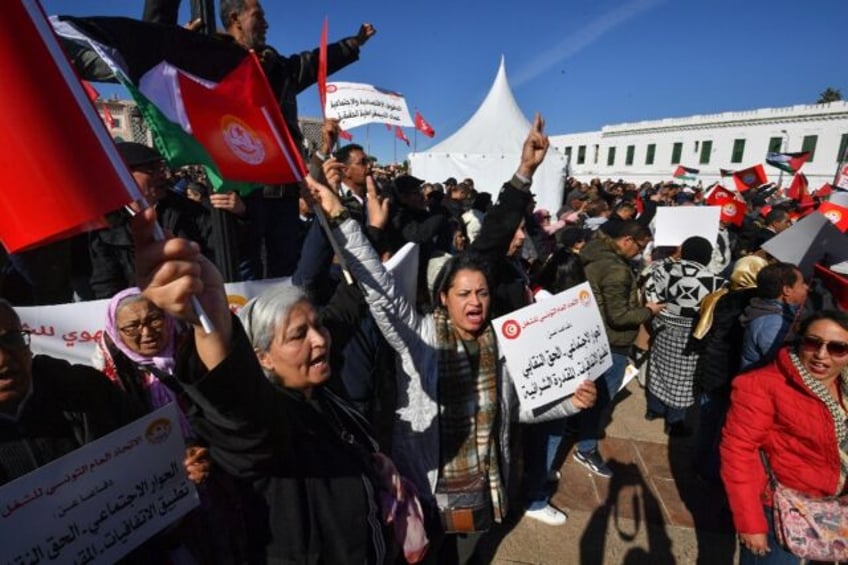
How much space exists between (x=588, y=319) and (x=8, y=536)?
227 centimetres

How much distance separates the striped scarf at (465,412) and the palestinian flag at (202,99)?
3.30 ft

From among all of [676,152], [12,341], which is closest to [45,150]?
[12,341]

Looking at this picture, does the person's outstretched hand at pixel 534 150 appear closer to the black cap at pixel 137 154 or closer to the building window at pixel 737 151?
the black cap at pixel 137 154

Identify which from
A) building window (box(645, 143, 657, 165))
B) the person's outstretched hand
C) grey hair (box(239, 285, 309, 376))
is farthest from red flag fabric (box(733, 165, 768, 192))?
building window (box(645, 143, 657, 165))

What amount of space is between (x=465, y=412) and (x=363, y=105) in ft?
13.8

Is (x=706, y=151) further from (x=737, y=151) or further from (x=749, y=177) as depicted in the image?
(x=749, y=177)

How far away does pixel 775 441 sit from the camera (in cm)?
203

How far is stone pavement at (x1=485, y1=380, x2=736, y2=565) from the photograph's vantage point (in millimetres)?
2861

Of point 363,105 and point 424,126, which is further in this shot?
point 424,126

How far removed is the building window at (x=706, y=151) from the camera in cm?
4694

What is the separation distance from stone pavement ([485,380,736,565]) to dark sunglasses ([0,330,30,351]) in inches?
104

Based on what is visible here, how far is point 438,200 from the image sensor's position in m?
7.55

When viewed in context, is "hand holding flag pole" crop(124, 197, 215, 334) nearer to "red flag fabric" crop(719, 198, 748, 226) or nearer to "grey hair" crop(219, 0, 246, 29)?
"grey hair" crop(219, 0, 246, 29)

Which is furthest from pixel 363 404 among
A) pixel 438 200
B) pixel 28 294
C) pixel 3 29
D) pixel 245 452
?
pixel 438 200
